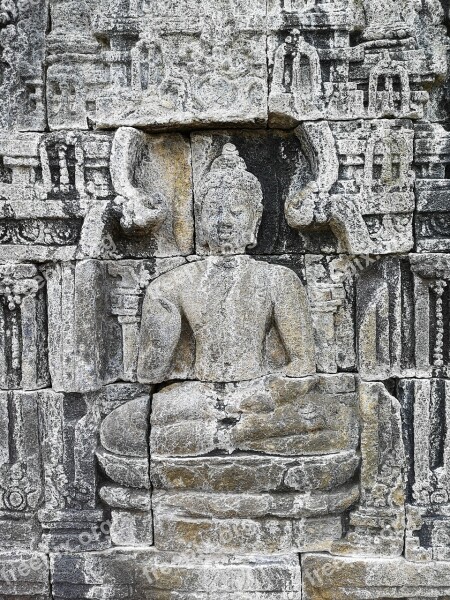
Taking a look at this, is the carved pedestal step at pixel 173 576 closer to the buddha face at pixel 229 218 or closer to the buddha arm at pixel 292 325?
the buddha arm at pixel 292 325

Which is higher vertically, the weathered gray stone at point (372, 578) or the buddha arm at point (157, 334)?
the buddha arm at point (157, 334)

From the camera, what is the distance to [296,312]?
14.3 feet

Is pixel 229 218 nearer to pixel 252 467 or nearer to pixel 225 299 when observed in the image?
pixel 225 299

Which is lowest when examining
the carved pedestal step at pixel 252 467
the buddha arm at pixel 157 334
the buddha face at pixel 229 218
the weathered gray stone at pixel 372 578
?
the weathered gray stone at pixel 372 578

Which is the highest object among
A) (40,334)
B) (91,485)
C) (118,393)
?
(40,334)

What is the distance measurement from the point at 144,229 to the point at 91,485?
1.68 metres

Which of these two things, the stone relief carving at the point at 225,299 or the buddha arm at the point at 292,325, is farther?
the buddha arm at the point at 292,325

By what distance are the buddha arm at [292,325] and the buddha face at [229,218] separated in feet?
1.09

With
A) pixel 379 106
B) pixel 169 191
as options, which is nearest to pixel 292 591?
pixel 169 191

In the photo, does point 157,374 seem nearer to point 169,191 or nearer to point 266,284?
point 266,284

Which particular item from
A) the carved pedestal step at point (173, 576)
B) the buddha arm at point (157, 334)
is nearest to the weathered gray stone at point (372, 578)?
the carved pedestal step at point (173, 576)

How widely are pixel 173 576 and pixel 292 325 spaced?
69.1 inches

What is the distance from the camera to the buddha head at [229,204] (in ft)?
14.1

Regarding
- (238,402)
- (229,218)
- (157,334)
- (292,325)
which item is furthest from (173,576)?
(229,218)
